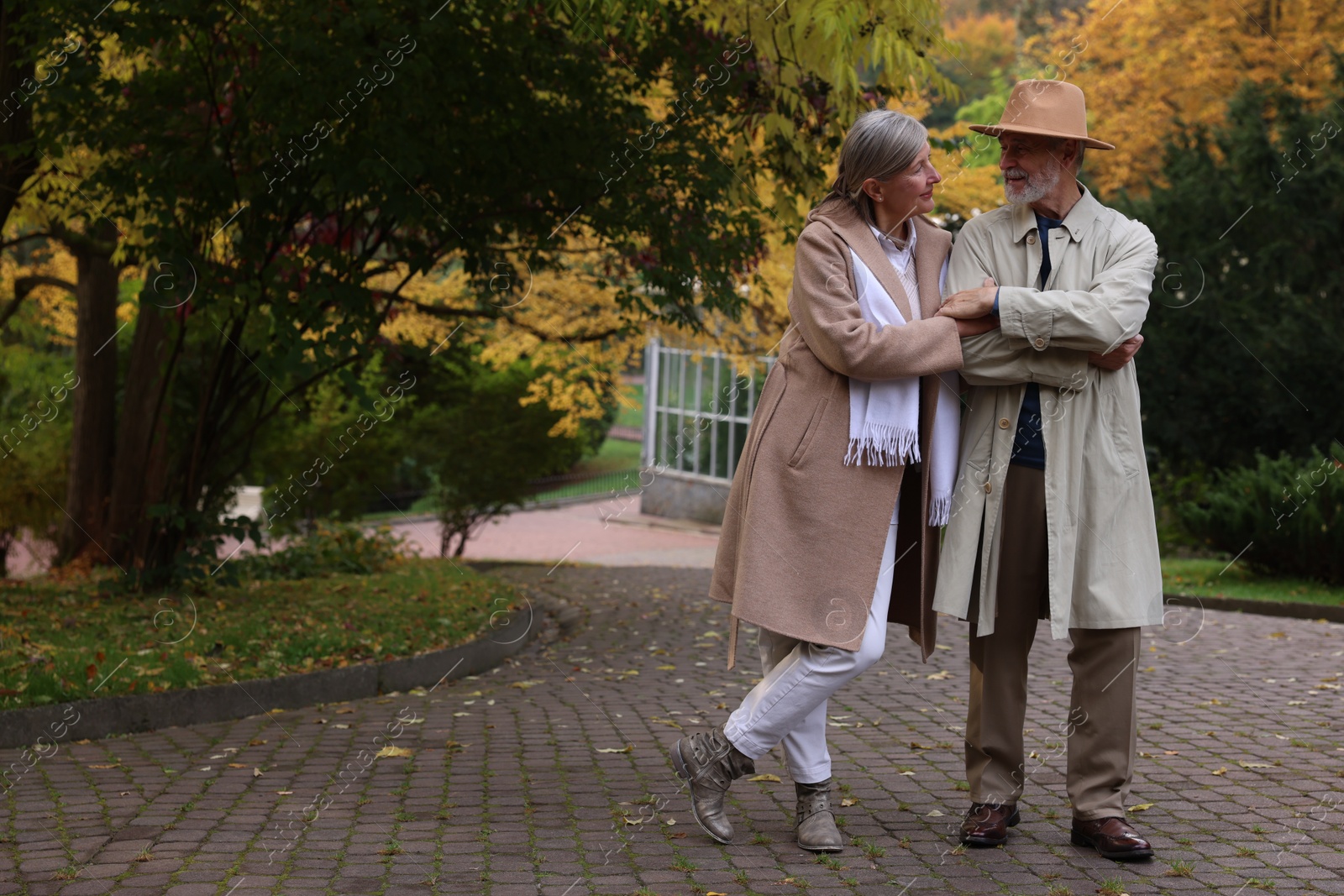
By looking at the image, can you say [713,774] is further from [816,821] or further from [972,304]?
[972,304]

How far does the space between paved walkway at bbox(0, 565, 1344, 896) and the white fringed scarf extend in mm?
1077

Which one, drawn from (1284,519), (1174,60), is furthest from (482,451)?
(1174,60)

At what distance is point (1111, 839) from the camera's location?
12.6 feet

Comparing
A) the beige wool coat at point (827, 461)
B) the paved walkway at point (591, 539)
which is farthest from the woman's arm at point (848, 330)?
the paved walkway at point (591, 539)

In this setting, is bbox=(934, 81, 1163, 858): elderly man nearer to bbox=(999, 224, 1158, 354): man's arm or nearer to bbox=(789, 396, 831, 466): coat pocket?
bbox=(999, 224, 1158, 354): man's arm

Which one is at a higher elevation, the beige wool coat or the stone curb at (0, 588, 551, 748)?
the beige wool coat

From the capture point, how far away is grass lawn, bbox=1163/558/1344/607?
1048 centimetres

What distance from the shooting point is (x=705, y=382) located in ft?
77.7

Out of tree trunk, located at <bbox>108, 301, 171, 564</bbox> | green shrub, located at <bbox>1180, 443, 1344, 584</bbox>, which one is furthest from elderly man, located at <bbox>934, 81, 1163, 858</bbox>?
tree trunk, located at <bbox>108, 301, 171, 564</bbox>

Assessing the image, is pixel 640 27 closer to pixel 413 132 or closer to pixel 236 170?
pixel 413 132

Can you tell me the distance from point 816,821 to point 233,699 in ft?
11.0

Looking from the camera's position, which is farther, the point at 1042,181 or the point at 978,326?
the point at 1042,181

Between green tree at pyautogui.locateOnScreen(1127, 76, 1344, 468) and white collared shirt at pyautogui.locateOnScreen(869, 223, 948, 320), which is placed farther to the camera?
green tree at pyautogui.locateOnScreen(1127, 76, 1344, 468)

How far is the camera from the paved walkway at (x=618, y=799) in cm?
372
